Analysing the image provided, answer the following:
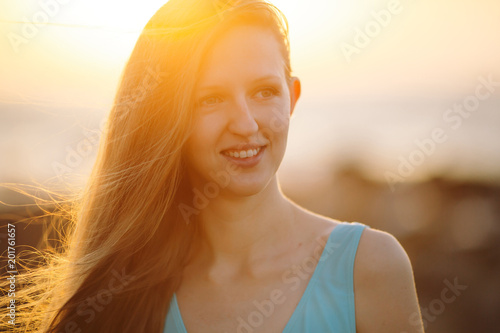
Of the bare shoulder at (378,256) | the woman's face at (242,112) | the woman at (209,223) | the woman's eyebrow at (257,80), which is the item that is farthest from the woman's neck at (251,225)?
the woman's eyebrow at (257,80)

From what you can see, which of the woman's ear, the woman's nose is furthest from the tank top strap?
the woman's ear

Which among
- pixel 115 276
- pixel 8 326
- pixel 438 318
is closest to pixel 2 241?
pixel 8 326

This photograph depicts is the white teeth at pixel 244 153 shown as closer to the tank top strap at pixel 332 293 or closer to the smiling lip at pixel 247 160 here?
the smiling lip at pixel 247 160

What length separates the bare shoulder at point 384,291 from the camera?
222cm

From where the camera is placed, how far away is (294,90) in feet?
9.01

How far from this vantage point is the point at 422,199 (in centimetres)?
1546

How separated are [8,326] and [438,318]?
1392 cm

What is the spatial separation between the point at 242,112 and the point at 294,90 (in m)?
0.51

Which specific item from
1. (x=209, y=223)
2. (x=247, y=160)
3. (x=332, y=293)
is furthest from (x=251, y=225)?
(x=332, y=293)

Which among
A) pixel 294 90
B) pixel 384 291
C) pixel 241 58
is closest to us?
pixel 384 291

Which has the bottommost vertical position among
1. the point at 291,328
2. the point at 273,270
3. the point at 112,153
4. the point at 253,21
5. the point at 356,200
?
the point at 356,200

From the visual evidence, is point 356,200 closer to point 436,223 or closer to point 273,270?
point 436,223

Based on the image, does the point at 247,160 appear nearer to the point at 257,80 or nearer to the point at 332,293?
the point at 257,80

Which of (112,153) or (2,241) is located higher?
(112,153)
